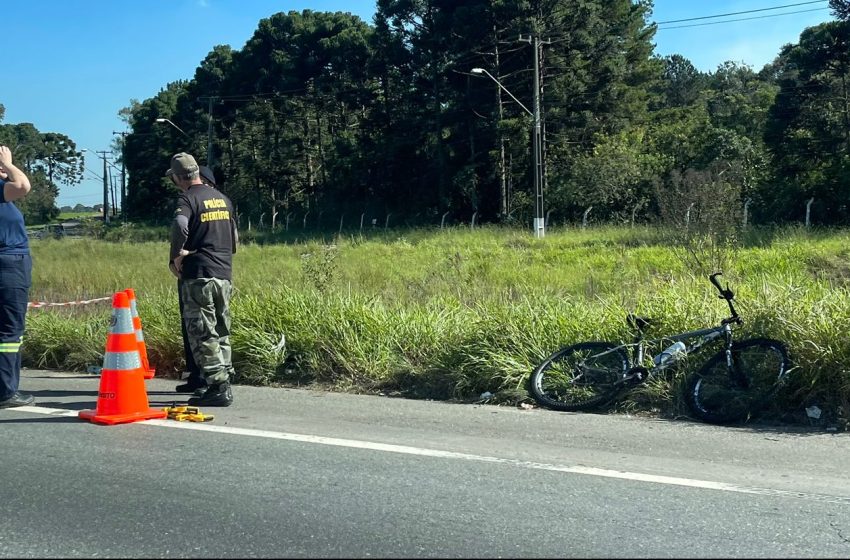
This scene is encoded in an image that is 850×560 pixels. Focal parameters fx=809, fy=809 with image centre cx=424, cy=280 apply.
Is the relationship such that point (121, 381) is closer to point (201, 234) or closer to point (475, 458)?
point (201, 234)

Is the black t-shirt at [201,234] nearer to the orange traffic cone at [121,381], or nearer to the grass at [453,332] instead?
the orange traffic cone at [121,381]

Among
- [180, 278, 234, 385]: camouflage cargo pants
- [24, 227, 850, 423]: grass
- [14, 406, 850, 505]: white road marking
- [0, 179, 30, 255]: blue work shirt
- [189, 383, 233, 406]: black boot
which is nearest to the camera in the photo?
[14, 406, 850, 505]: white road marking

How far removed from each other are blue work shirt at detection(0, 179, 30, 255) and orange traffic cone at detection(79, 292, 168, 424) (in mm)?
1168

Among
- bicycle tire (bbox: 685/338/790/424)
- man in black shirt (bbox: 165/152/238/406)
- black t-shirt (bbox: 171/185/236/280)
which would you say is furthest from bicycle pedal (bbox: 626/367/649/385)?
black t-shirt (bbox: 171/185/236/280)

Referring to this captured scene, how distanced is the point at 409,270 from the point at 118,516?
1552 cm

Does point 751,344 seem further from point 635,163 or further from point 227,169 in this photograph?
point 227,169

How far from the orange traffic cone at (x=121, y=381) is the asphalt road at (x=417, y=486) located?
5.2 inches

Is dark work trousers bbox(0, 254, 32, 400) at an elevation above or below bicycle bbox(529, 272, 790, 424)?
above

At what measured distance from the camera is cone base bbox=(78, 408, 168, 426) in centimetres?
643

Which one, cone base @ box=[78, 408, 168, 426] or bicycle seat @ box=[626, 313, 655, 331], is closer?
cone base @ box=[78, 408, 168, 426]

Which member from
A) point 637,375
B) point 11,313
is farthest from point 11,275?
point 637,375

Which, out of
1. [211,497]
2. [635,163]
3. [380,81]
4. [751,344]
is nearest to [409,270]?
[751,344]

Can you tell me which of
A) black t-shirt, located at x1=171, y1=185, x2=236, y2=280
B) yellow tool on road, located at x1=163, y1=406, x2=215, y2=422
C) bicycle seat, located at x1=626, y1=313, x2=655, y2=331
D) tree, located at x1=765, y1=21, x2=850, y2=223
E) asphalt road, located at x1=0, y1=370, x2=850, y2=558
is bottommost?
asphalt road, located at x1=0, y1=370, x2=850, y2=558

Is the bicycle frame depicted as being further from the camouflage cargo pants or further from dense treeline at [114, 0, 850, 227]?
dense treeline at [114, 0, 850, 227]
